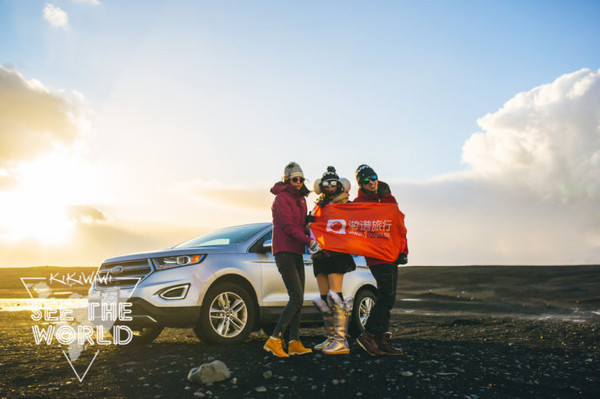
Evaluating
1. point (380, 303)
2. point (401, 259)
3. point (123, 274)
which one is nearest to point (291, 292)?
point (380, 303)

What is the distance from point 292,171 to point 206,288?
2.22 m

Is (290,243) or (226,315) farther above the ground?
(290,243)

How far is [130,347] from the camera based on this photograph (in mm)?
7492

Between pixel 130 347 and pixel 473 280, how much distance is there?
24.1 meters

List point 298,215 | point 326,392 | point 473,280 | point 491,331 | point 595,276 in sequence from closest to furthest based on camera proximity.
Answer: point 326,392
point 298,215
point 491,331
point 595,276
point 473,280

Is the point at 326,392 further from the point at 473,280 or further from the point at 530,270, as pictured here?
the point at 530,270

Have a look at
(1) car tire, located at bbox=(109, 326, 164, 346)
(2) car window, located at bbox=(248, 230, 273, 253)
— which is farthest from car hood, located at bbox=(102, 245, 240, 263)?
(1) car tire, located at bbox=(109, 326, 164, 346)

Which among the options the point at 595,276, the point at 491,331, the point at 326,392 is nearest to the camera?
the point at 326,392

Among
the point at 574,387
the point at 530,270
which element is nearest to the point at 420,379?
the point at 574,387

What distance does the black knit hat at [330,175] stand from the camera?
650 cm

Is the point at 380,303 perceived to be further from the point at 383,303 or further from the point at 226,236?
the point at 226,236

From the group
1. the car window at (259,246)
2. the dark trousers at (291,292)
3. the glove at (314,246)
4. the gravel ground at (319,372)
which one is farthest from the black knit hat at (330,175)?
the gravel ground at (319,372)

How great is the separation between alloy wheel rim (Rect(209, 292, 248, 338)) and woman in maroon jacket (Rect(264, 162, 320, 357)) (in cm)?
126

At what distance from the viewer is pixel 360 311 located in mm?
8711
